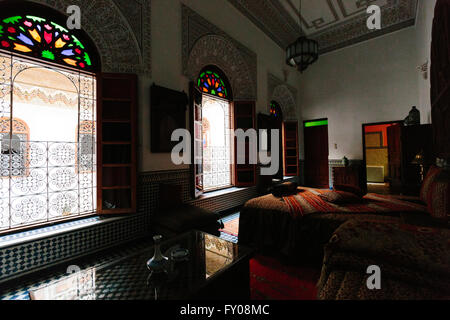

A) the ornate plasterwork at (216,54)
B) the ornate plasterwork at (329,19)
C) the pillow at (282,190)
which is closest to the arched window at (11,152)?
the ornate plasterwork at (216,54)

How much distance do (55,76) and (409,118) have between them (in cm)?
553

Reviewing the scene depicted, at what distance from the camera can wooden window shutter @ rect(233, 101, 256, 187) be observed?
370cm

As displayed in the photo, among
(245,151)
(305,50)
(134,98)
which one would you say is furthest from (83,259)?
(305,50)

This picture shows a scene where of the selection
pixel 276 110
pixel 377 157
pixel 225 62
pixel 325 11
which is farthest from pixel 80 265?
pixel 377 157

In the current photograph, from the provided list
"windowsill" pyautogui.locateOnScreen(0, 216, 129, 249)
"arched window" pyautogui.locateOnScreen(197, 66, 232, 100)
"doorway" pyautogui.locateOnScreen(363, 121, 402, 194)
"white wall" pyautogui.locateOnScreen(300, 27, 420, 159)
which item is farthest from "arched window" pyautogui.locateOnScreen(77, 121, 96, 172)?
"doorway" pyautogui.locateOnScreen(363, 121, 402, 194)

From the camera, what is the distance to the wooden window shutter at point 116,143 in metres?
2.08

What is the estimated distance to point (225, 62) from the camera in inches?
134

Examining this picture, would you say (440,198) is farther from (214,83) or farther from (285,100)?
(285,100)

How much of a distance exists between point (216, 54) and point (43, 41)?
2154 mm

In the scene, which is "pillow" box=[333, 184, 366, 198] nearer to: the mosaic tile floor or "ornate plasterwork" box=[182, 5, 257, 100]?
the mosaic tile floor

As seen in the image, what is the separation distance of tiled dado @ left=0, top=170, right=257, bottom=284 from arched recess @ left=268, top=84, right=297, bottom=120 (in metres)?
3.29

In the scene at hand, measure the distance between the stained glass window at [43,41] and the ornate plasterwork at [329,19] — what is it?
267 centimetres

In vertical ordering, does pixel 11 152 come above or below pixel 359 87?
below

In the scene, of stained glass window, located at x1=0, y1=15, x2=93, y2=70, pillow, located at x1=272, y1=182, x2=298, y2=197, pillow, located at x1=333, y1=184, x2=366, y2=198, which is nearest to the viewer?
stained glass window, located at x1=0, y1=15, x2=93, y2=70
